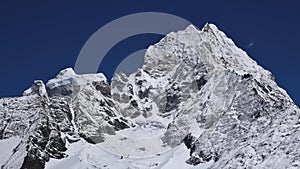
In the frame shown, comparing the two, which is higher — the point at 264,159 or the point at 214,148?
the point at 214,148

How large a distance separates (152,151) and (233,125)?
47275mm

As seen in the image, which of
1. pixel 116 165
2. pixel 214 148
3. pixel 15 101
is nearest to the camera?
pixel 214 148

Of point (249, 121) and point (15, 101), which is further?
point (15, 101)

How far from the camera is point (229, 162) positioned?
112500 mm

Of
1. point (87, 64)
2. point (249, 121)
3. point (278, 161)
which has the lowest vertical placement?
point (278, 161)

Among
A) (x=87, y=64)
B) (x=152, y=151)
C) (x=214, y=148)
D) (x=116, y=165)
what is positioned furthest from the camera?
(x=152, y=151)

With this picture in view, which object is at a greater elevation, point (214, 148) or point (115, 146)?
point (115, 146)

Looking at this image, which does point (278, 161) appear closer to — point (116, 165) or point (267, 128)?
point (267, 128)

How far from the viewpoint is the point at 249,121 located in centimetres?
13225

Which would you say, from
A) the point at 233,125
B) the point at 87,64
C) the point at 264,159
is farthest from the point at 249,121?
the point at 87,64

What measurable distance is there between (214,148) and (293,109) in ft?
80.7

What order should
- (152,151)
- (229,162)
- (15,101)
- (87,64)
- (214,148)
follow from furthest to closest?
(15,101) → (152,151) → (214,148) → (229,162) → (87,64)

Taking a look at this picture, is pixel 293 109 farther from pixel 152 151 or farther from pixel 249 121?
pixel 152 151

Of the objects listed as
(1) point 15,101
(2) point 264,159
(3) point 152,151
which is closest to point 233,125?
(2) point 264,159
